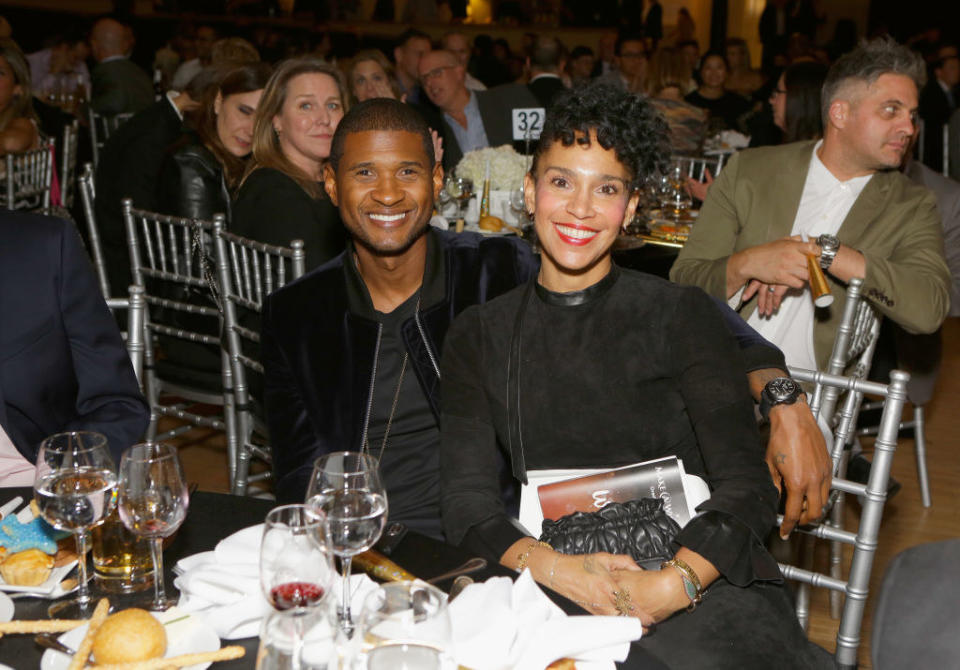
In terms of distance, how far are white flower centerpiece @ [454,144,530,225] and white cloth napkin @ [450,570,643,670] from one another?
9.60 ft

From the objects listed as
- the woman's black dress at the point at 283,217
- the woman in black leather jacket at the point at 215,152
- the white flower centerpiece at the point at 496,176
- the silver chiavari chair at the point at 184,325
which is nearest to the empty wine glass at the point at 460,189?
the white flower centerpiece at the point at 496,176

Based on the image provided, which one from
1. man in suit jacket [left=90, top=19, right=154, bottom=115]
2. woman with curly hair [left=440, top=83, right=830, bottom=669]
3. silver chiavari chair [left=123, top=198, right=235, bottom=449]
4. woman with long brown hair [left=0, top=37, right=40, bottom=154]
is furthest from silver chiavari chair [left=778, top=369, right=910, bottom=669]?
man in suit jacket [left=90, top=19, right=154, bottom=115]

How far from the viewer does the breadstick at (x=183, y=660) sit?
3.33ft

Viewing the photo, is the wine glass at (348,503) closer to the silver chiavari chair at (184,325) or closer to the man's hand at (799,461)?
the man's hand at (799,461)

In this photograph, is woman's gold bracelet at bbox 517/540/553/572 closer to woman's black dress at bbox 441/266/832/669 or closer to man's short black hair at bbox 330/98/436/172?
woman's black dress at bbox 441/266/832/669

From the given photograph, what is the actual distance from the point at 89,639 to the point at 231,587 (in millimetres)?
190

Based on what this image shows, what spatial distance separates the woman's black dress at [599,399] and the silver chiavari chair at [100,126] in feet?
16.9

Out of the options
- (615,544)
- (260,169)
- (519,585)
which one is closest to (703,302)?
(615,544)

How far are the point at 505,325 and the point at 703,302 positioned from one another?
379mm

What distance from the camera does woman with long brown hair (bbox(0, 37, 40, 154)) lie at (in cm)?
488

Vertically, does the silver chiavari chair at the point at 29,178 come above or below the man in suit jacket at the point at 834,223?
below

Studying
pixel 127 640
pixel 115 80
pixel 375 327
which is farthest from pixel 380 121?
pixel 115 80

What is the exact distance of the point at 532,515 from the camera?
1.70 meters

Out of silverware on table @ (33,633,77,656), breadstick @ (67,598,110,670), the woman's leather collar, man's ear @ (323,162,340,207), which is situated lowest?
silverware on table @ (33,633,77,656)
